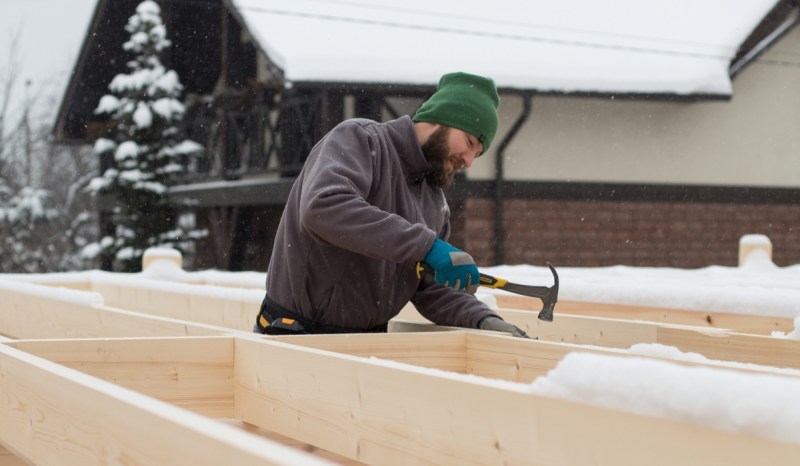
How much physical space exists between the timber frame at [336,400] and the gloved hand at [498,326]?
0.70 ft

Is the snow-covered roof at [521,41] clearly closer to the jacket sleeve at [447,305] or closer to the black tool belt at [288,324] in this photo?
the jacket sleeve at [447,305]

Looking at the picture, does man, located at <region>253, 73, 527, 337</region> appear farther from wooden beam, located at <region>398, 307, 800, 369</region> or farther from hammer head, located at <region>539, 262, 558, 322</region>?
wooden beam, located at <region>398, 307, 800, 369</region>

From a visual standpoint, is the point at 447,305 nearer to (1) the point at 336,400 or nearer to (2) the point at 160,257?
(1) the point at 336,400

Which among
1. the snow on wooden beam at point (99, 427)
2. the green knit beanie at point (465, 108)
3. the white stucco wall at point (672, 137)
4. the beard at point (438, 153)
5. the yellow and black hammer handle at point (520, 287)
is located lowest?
the snow on wooden beam at point (99, 427)

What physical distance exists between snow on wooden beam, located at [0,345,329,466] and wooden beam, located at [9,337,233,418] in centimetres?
16

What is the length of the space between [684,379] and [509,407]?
15.1 inches

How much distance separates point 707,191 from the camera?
51.7ft

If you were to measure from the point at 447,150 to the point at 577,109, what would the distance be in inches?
461

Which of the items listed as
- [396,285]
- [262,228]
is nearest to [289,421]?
[396,285]

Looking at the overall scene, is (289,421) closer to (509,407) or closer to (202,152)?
(509,407)

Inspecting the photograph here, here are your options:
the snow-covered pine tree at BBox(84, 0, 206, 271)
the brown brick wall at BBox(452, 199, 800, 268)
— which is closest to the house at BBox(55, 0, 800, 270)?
the brown brick wall at BBox(452, 199, 800, 268)

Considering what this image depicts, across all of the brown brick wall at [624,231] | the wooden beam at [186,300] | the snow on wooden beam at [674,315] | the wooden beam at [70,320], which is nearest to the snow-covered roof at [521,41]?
the brown brick wall at [624,231]

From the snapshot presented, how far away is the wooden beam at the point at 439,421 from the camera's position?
4.96 ft

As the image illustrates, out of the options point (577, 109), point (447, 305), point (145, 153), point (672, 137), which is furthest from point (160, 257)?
point (145, 153)
